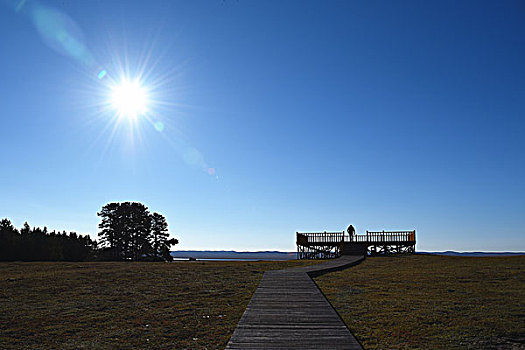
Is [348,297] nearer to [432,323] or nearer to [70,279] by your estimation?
[432,323]

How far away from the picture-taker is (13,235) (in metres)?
30.2

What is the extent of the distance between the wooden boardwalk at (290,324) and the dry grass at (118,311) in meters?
0.56

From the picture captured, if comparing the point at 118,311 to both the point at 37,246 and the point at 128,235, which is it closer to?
the point at 37,246

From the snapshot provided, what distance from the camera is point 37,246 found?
3080cm

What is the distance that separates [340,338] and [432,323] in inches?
108

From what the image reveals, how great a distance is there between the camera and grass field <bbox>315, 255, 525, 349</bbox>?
21.6ft

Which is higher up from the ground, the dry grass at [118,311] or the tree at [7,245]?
the tree at [7,245]

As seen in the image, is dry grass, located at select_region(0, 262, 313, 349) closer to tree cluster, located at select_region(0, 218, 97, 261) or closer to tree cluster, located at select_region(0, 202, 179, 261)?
tree cluster, located at select_region(0, 218, 97, 261)

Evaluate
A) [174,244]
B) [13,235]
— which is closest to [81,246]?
[13,235]

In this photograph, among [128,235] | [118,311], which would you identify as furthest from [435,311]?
[128,235]

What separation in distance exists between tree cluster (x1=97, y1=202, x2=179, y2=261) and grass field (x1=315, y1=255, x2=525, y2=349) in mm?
32240

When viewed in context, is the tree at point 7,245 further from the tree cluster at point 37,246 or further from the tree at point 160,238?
the tree at point 160,238

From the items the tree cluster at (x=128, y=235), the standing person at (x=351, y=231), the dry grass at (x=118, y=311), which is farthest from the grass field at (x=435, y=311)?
the tree cluster at (x=128, y=235)

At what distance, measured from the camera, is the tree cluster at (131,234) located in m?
41.4
